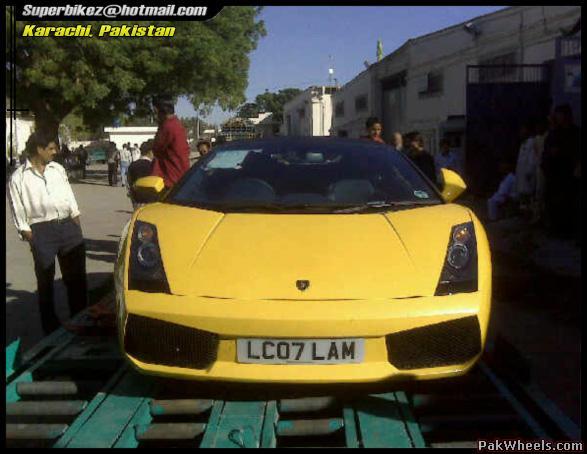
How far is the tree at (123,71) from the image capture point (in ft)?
74.2

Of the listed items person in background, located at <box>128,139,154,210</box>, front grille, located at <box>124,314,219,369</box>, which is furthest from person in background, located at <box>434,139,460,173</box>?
front grille, located at <box>124,314,219,369</box>

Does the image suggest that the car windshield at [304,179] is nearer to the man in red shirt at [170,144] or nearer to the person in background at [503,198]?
the man in red shirt at [170,144]

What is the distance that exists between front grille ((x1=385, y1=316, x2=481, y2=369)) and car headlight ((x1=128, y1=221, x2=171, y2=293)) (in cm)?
101

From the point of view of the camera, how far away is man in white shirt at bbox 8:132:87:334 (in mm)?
4613

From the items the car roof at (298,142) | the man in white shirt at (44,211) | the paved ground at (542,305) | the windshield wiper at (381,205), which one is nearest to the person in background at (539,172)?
the paved ground at (542,305)

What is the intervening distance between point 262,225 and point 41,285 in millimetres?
2318

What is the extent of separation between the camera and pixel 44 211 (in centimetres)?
463

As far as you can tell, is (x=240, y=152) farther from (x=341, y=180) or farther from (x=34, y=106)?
(x=34, y=106)

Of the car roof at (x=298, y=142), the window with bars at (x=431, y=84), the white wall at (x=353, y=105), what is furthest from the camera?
the white wall at (x=353, y=105)

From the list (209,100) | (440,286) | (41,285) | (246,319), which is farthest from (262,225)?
(209,100)

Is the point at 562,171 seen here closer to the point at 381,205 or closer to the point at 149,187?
the point at 381,205

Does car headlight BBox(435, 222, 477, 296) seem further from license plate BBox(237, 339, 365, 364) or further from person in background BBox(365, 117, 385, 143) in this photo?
person in background BBox(365, 117, 385, 143)

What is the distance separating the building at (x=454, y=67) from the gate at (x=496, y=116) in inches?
10.3

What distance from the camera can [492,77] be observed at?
1661 centimetres
